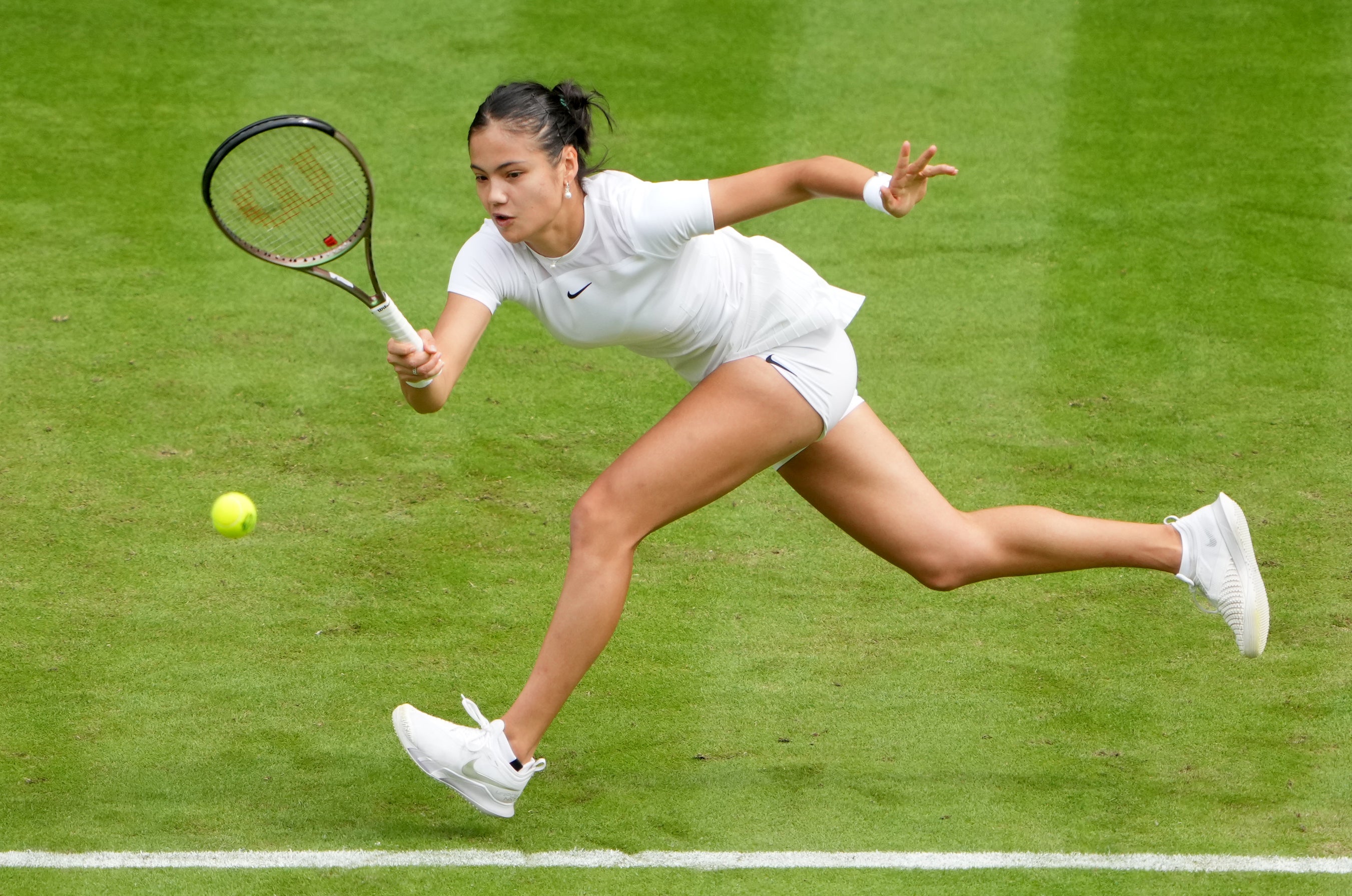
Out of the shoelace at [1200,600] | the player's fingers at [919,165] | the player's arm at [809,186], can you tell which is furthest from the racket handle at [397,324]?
the shoelace at [1200,600]

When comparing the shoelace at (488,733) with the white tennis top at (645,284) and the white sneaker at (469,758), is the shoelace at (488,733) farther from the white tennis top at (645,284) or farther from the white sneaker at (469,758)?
the white tennis top at (645,284)

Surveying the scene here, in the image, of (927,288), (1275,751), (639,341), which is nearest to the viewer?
(639,341)

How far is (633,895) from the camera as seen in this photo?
416 cm

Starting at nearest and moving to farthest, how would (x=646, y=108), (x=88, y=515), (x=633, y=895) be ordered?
(x=633, y=895), (x=88, y=515), (x=646, y=108)

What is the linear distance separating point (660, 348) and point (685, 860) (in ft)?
4.75

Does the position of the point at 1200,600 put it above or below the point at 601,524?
below

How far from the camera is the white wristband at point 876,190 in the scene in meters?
4.07

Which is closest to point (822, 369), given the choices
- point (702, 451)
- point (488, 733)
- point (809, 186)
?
point (702, 451)

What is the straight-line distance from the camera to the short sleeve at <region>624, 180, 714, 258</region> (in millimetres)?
4211

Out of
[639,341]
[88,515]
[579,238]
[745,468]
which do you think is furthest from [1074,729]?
[88,515]

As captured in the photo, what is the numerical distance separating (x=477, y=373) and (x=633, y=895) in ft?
11.2

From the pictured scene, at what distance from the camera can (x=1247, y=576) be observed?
4.79m

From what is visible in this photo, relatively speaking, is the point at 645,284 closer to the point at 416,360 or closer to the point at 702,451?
the point at 702,451

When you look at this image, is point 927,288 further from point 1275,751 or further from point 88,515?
point 88,515
